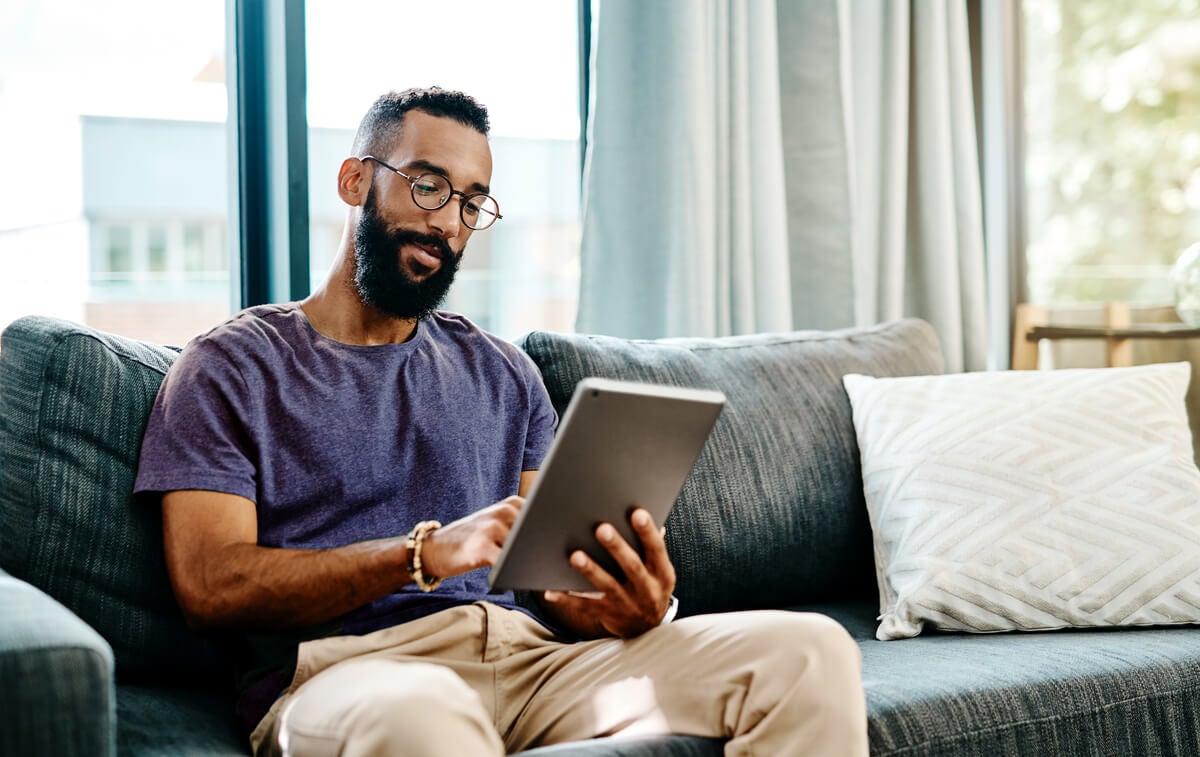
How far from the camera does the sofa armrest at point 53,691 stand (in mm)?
890

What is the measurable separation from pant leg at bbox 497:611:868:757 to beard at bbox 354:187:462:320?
1.64ft

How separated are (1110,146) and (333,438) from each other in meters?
2.38

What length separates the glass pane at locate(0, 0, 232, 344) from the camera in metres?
2.01

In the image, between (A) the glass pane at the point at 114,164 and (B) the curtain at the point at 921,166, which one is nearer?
(A) the glass pane at the point at 114,164

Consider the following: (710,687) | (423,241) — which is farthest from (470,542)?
(423,241)

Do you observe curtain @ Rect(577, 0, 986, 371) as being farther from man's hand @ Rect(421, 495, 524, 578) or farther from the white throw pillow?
man's hand @ Rect(421, 495, 524, 578)

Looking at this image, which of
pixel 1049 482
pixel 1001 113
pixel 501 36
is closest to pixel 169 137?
pixel 501 36

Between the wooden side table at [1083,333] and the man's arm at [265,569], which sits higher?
the wooden side table at [1083,333]

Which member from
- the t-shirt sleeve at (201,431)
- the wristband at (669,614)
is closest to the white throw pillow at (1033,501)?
the wristband at (669,614)

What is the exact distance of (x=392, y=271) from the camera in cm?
150

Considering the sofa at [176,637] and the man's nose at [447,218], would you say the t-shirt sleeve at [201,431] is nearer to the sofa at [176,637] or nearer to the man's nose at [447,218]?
the sofa at [176,637]

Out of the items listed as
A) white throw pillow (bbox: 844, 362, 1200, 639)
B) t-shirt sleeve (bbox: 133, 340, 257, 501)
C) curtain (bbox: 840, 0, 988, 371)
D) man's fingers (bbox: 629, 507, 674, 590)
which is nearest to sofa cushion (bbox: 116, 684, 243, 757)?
t-shirt sleeve (bbox: 133, 340, 257, 501)

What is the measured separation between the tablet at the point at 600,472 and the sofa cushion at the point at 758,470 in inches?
21.2

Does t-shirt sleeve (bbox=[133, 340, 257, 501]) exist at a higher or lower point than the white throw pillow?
higher
